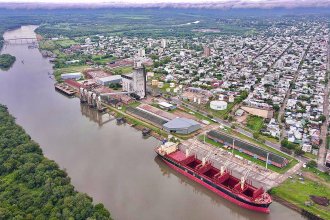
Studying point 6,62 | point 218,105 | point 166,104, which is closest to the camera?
point 218,105

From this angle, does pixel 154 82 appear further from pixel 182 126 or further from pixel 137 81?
pixel 182 126

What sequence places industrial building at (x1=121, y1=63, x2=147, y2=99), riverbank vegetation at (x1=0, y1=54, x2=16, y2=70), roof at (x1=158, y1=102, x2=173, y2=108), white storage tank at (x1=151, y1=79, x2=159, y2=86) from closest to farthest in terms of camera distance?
roof at (x1=158, y1=102, x2=173, y2=108) → industrial building at (x1=121, y1=63, x2=147, y2=99) → white storage tank at (x1=151, y1=79, x2=159, y2=86) → riverbank vegetation at (x1=0, y1=54, x2=16, y2=70)

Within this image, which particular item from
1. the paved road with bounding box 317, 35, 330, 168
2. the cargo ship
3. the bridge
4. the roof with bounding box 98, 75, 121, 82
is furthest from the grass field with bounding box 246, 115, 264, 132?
the bridge

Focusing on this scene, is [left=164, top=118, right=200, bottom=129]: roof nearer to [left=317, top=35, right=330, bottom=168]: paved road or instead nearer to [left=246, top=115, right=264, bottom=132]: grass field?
[left=246, top=115, right=264, bottom=132]: grass field

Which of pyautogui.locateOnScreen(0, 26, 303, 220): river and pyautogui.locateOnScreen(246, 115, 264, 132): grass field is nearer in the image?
pyautogui.locateOnScreen(0, 26, 303, 220): river

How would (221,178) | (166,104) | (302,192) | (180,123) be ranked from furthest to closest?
1. (166,104)
2. (180,123)
3. (221,178)
4. (302,192)

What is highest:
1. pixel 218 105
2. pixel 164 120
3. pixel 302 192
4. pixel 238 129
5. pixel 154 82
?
pixel 154 82

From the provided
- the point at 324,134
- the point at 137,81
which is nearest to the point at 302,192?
the point at 324,134
